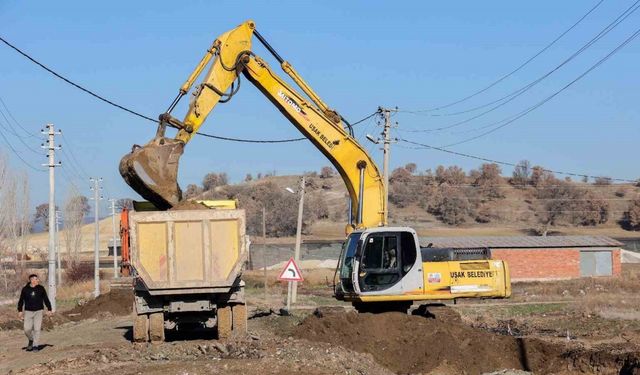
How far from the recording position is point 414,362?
62.2ft

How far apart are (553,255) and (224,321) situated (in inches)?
1926

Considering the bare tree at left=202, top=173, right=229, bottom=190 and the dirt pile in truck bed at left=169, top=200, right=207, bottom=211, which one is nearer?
the dirt pile in truck bed at left=169, top=200, right=207, bottom=211

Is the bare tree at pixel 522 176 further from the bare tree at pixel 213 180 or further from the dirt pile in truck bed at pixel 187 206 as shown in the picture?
the dirt pile in truck bed at pixel 187 206

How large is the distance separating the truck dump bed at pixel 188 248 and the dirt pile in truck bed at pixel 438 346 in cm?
281

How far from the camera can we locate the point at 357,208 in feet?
74.0

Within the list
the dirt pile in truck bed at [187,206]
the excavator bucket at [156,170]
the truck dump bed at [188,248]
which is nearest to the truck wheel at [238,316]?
the truck dump bed at [188,248]

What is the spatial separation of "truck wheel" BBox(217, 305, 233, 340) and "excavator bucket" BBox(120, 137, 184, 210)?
2592 mm

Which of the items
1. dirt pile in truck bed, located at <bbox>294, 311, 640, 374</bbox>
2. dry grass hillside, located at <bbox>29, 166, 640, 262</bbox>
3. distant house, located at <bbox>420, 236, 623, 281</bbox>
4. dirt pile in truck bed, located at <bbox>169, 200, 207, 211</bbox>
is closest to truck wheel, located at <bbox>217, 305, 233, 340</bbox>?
dirt pile in truck bed, located at <bbox>294, 311, 640, 374</bbox>

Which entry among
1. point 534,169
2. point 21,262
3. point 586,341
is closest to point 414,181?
point 534,169

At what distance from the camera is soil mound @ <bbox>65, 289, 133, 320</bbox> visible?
124 ft

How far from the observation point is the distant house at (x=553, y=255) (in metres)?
65.5

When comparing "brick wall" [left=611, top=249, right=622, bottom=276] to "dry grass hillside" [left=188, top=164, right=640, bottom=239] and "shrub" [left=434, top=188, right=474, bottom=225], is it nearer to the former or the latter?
"dry grass hillside" [left=188, top=164, right=640, bottom=239]

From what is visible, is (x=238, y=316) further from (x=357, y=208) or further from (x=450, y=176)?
(x=450, y=176)

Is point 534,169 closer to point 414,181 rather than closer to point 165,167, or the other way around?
point 414,181
